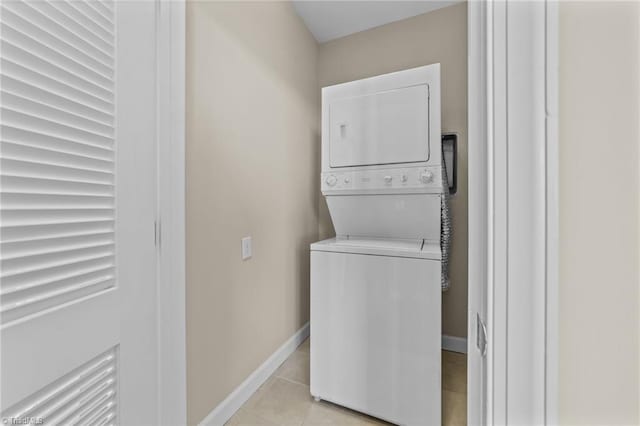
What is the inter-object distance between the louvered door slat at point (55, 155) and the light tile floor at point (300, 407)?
93 cm

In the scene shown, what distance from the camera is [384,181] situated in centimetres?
163

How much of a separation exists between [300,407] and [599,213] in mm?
1750

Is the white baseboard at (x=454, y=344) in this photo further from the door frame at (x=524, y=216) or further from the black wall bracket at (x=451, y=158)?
the door frame at (x=524, y=216)

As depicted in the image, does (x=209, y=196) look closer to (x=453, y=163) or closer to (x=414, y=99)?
(x=414, y=99)

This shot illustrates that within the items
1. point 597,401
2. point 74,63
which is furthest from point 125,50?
A: point 597,401

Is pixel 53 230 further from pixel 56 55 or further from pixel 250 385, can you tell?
pixel 250 385

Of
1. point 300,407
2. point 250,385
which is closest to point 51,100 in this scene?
point 250,385

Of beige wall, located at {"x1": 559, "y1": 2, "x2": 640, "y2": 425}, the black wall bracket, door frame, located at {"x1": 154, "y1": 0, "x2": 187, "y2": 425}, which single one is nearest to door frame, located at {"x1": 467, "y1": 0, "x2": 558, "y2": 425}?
beige wall, located at {"x1": 559, "y1": 2, "x2": 640, "y2": 425}

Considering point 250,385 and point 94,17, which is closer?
point 94,17

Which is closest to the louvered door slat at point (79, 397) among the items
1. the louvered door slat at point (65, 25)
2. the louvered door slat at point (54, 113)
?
the louvered door slat at point (54, 113)

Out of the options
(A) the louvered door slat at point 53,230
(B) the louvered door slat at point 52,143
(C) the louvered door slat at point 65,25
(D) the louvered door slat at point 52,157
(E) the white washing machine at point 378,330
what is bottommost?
(E) the white washing machine at point 378,330

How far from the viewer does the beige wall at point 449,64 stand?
7.30 ft

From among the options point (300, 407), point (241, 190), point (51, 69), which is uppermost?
point (51, 69)

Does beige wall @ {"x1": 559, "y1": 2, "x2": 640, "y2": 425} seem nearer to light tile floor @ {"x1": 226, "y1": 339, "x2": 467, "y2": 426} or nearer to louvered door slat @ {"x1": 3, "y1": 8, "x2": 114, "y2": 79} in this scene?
louvered door slat @ {"x1": 3, "y1": 8, "x2": 114, "y2": 79}
